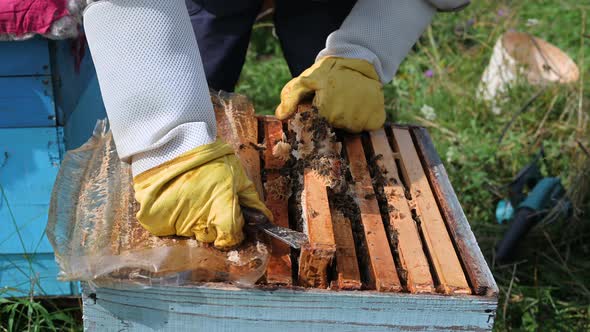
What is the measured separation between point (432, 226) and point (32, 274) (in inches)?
59.2

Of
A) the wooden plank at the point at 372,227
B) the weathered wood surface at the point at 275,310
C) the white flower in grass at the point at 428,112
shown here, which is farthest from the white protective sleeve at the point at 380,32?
A: the white flower in grass at the point at 428,112

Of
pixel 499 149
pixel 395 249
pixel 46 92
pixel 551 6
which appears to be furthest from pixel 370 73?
pixel 551 6

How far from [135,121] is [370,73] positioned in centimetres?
96

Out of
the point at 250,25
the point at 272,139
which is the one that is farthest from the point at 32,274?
the point at 250,25

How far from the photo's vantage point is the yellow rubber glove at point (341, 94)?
2.25m

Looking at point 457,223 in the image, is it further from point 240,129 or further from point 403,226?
point 240,129

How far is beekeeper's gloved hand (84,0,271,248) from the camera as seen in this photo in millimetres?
1702

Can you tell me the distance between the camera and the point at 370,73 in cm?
240

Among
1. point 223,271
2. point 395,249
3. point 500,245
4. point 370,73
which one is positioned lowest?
point 500,245

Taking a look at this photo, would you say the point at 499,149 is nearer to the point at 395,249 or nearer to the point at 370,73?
the point at 370,73

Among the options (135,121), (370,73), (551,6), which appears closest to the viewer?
(135,121)

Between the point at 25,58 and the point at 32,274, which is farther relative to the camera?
the point at 32,274

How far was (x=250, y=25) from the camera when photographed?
2.83 m

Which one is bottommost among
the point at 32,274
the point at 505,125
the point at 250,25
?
the point at 505,125
